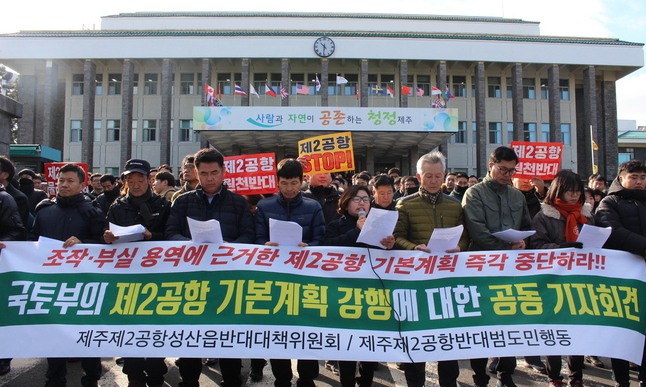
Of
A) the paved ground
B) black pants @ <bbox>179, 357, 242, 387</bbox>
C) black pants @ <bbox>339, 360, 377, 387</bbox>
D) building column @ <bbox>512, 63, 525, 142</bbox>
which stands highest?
building column @ <bbox>512, 63, 525, 142</bbox>

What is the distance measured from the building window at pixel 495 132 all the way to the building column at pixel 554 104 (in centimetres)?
338

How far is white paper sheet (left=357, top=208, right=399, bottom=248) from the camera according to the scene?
3463 millimetres

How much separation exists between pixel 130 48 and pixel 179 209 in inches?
1254

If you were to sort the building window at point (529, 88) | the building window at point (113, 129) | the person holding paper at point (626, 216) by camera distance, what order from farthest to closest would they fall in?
the building window at point (529, 88) < the building window at point (113, 129) < the person holding paper at point (626, 216)

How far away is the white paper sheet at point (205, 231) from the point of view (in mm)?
3602

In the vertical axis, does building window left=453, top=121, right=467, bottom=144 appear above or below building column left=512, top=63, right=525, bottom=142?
below

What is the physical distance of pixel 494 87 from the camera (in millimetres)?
35375

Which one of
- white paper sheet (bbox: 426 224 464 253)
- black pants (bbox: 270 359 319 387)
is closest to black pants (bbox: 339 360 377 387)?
black pants (bbox: 270 359 319 387)

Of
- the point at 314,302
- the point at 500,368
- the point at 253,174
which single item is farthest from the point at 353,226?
the point at 253,174

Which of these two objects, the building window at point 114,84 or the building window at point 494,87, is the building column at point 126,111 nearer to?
the building window at point 114,84

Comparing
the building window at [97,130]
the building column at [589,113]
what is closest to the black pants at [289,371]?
the building window at [97,130]

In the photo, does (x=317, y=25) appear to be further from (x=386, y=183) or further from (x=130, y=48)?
(x=386, y=183)

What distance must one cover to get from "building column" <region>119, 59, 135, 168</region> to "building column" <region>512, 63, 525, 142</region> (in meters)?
26.3

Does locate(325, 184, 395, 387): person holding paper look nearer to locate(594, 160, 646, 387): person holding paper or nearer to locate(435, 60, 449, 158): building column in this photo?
locate(594, 160, 646, 387): person holding paper
